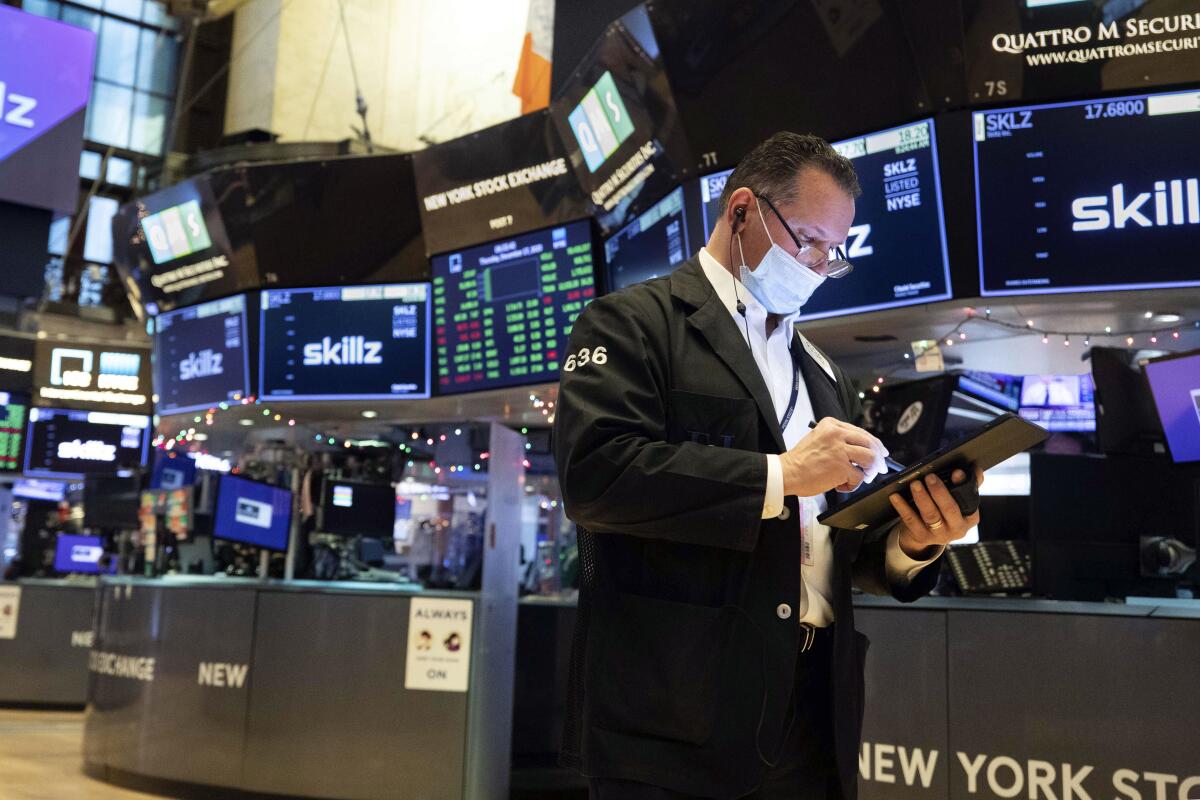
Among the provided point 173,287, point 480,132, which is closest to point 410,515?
point 173,287

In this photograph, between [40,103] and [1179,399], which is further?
[40,103]

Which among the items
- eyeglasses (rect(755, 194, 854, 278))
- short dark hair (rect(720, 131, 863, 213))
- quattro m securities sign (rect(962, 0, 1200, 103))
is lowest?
eyeglasses (rect(755, 194, 854, 278))

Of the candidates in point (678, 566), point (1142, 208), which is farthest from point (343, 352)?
point (678, 566)

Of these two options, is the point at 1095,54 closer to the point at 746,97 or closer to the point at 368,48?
the point at 746,97

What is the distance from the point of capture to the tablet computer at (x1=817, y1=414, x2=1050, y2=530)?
1.62 meters

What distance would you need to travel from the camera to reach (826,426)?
1.55 meters

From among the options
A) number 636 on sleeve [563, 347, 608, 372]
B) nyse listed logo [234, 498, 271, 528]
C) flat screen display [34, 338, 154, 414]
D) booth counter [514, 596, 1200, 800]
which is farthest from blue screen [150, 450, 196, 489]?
number 636 on sleeve [563, 347, 608, 372]

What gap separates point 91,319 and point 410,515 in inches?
456

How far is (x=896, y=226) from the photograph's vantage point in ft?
14.4

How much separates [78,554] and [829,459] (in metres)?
14.7

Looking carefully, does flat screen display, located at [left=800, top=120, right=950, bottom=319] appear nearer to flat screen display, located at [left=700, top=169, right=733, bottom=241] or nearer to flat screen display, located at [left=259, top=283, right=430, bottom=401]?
flat screen display, located at [left=700, top=169, right=733, bottom=241]

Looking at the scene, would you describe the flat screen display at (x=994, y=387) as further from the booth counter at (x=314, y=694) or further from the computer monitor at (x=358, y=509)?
the computer monitor at (x=358, y=509)

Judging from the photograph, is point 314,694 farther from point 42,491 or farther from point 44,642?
point 42,491

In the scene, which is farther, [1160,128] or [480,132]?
[480,132]
